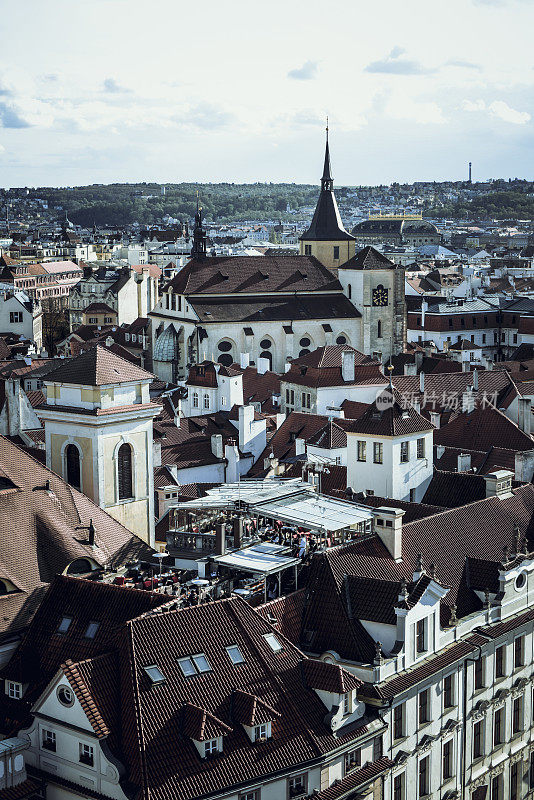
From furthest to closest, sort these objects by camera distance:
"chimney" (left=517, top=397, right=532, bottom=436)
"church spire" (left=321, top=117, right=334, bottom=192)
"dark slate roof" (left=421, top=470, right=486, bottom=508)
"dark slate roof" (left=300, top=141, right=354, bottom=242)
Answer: "church spire" (left=321, top=117, right=334, bottom=192)
"dark slate roof" (left=300, top=141, right=354, bottom=242)
"chimney" (left=517, top=397, right=532, bottom=436)
"dark slate roof" (left=421, top=470, right=486, bottom=508)

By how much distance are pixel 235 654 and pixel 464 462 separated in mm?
27716

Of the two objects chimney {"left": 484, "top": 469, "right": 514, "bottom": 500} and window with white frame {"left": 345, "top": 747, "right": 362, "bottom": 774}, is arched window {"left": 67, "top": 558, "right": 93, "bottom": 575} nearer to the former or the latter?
window with white frame {"left": 345, "top": 747, "right": 362, "bottom": 774}

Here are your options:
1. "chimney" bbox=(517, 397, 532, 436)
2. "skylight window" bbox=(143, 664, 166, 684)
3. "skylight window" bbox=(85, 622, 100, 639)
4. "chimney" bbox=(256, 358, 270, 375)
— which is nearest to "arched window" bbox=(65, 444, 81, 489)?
"skylight window" bbox=(85, 622, 100, 639)

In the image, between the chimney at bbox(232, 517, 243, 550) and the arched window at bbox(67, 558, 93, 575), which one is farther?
the chimney at bbox(232, 517, 243, 550)

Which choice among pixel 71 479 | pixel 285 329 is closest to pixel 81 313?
pixel 285 329

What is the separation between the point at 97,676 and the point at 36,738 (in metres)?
2.59

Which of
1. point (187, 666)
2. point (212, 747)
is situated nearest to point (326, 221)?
point (187, 666)

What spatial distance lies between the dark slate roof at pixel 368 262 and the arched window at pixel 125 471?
86.0 meters

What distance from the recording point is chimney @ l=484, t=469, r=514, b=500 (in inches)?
1866

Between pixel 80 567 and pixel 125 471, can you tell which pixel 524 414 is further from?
pixel 80 567

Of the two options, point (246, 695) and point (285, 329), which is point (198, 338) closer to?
point (285, 329)

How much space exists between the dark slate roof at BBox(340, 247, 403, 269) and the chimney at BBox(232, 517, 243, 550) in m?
90.5

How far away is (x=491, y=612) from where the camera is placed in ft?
133

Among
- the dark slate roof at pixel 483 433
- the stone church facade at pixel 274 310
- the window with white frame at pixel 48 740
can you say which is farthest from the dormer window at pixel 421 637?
the stone church facade at pixel 274 310
